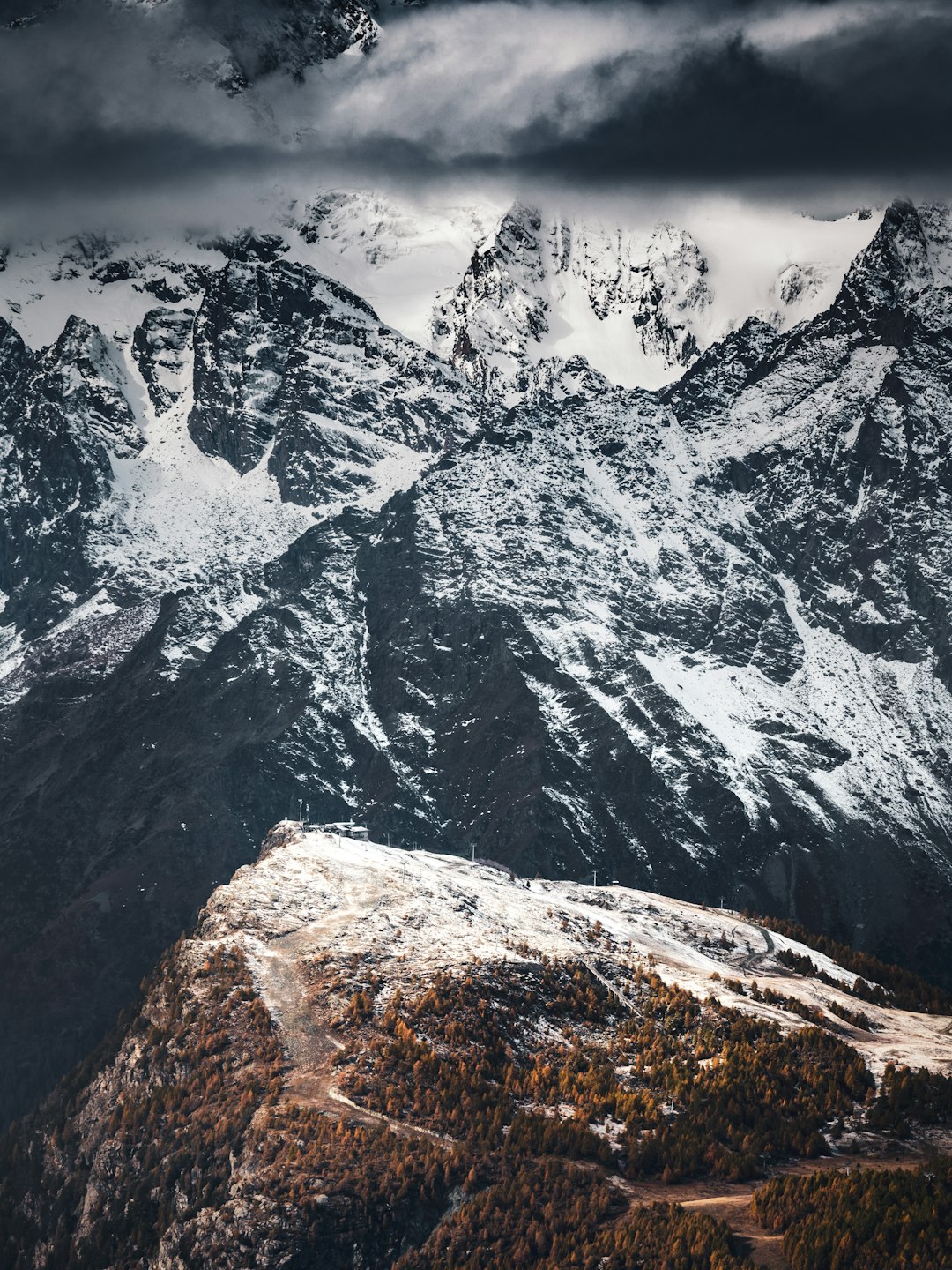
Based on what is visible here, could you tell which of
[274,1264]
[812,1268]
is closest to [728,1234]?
[812,1268]

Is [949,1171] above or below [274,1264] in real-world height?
above

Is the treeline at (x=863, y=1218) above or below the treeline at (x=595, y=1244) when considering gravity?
above

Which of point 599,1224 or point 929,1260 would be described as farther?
point 599,1224

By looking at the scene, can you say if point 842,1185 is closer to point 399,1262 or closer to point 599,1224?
point 599,1224

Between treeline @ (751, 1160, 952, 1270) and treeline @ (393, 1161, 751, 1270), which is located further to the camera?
treeline @ (393, 1161, 751, 1270)

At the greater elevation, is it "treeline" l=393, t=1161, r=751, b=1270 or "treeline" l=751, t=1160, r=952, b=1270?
"treeline" l=751, t=1160, r=952, b=1270

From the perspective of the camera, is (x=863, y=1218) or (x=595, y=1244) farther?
(x=595, y=1244)

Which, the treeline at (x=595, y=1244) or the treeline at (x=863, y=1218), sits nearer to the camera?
the treeline at (x=863, y=1218)

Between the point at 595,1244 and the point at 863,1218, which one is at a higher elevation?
the point at 863,1218
